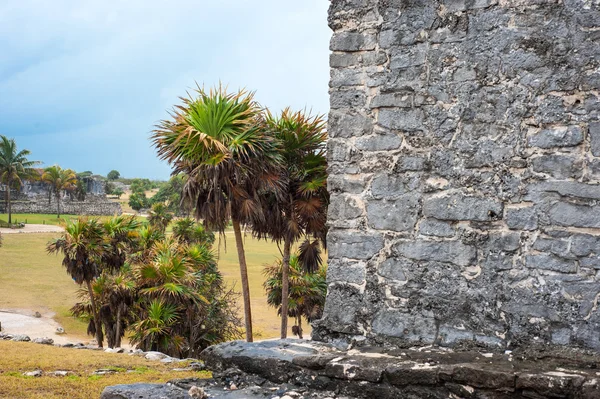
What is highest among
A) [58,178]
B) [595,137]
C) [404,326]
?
[58,178]

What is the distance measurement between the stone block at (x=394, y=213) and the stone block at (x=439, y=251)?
13cm

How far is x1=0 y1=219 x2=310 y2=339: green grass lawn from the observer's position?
29.1m

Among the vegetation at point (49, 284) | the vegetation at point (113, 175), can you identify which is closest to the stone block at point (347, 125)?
→ the vegetation at point (49, 284)

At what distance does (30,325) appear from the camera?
26.1 m

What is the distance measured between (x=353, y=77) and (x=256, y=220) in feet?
28.4

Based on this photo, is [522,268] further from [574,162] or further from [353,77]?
[353,77]

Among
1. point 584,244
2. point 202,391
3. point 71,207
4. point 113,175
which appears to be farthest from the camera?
point 113,175

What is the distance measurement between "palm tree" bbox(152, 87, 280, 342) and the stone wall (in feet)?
20.5

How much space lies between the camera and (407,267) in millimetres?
4359

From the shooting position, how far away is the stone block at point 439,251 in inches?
164

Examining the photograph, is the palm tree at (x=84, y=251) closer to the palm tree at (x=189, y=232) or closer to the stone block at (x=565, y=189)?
the palm tree at (x=189, y=232)

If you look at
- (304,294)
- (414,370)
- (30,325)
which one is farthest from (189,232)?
(414,370)

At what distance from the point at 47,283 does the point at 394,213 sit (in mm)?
36081

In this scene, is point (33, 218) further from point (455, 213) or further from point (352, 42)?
point (455, 213)
